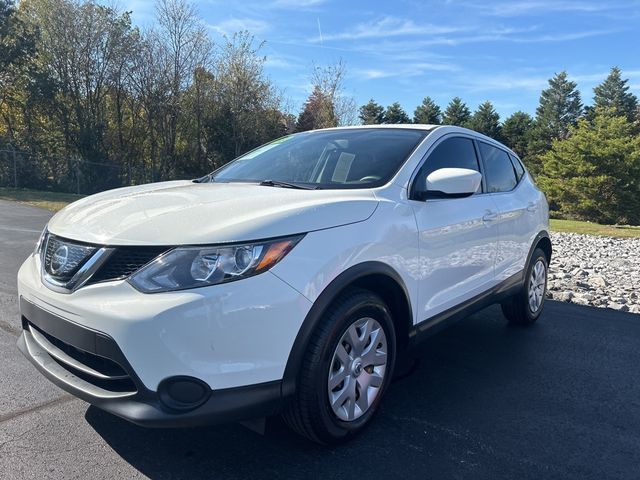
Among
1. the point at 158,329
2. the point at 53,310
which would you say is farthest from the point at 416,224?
the point at 53,310

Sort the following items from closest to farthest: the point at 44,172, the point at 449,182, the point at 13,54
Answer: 1. the point at 449,182
2. the point at 44,172
3. the point at 13,54

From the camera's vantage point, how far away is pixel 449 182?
3029mm

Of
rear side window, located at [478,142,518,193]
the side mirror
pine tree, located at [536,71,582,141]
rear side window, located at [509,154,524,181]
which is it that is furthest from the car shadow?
pine tree, located at [536,71,582,141]

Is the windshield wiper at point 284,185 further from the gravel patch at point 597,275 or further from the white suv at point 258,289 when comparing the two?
the gravel patch at point 597,275

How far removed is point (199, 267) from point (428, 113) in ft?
211

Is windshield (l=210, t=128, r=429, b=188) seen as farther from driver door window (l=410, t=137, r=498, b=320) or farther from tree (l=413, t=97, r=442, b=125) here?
tree (l=413, t=97, r=442, b=125)

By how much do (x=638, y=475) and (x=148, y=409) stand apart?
244 centimetres

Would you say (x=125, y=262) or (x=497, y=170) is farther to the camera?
(x=497, y=170)

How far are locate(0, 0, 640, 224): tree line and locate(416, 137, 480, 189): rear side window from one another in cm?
2207

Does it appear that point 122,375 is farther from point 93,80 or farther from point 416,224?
point 93,80

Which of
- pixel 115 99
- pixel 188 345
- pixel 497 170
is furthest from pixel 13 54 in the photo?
pixel 188 345

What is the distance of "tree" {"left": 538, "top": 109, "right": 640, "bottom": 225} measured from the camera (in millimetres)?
33000

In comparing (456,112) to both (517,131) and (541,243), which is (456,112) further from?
(541,243)

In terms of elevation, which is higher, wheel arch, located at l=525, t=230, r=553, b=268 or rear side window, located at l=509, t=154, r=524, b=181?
rear side window, located at l=509, t=154, r=524, b=181
